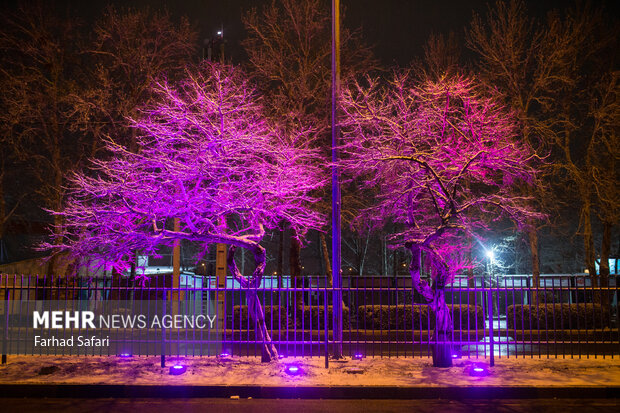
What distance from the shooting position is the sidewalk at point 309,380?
372 inches

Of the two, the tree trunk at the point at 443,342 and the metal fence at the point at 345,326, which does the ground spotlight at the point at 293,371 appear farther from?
the tree trunk at the point at 443,342

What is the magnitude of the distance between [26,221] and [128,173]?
2078cm

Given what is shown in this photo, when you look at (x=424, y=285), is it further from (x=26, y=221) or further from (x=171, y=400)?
(x=26, y=221)

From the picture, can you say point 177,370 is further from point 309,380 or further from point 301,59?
point 301,59

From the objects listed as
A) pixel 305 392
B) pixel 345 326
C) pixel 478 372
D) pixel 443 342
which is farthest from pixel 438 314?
pixel 345 326

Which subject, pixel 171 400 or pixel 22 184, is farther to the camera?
pixel 22 184

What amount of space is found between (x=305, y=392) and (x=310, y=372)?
1214 mm

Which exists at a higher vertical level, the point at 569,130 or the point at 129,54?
the point at 129,54

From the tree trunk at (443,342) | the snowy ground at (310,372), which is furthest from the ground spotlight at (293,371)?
the tree trunk at (443,342)

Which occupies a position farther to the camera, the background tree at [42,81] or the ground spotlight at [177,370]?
the background tree at [42,81]

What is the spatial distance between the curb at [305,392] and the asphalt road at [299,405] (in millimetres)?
227

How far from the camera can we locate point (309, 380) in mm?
9945

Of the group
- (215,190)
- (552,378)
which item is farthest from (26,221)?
(552,378)

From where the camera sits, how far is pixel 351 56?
816 inches
